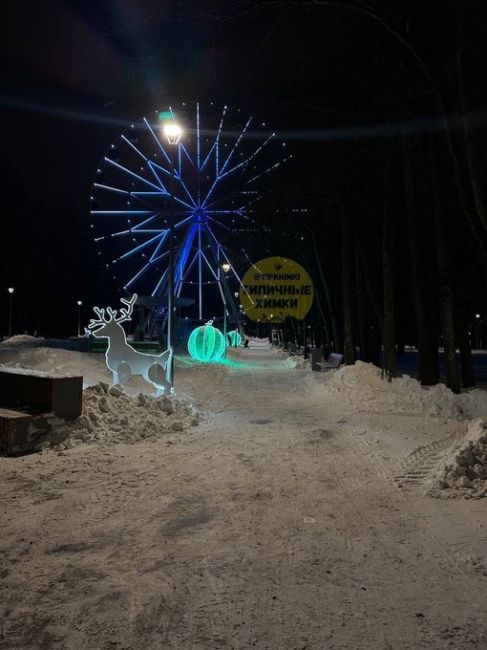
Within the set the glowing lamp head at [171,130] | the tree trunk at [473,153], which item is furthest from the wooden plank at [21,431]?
the glowing lamp head at [171,130]

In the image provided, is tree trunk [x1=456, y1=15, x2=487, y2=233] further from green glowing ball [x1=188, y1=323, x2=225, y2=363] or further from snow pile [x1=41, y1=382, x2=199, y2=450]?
green glowing ball [x1=188, y1=323, x2=225, y2=363]

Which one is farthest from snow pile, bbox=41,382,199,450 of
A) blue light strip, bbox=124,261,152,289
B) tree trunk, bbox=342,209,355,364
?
blue light strip, bbox=124,261,152,289

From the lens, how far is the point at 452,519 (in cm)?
544

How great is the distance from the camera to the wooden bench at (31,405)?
321 inches

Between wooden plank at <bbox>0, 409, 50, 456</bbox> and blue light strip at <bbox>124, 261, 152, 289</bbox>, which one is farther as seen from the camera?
blue light strip at <bbox>124, 261, 152, 289</bbox>

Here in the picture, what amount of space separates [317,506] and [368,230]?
62.8 ft

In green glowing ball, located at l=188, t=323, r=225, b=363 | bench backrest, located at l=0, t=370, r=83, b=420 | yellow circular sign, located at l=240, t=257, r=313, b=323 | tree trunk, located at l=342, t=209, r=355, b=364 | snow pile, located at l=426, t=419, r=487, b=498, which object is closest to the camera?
snow pile, located at l=426, t=419, r=487, b=498

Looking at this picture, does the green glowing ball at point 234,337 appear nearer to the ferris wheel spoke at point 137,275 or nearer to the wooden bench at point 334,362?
the ferris wheel spoke at point 137,275

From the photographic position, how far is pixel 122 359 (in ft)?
44.4

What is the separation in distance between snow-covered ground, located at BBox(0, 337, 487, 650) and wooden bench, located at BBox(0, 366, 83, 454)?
0.86 feet

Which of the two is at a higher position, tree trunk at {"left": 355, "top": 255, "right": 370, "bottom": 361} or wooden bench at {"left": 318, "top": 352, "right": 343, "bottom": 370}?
tree trunk at {"left": 355, "top": 255, "right": 370, "bottom": 361}

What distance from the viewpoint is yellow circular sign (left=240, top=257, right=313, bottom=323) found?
36812 mm

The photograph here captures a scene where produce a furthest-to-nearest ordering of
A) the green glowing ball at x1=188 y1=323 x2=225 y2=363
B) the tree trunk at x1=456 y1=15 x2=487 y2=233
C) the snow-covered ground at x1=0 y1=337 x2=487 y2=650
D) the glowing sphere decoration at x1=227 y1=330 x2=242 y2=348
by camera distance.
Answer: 1. the glowing sphere decoration at x1=227 y1=330 x2=242 y2=348
2. the green glowing ball at x1=188 y1=323 x2=225 y2=363
3. the tree trunk at x1=456 y1=15 x2=487 y2=233
4. the snow-covered ground at x1=0 y1=337 x2=487 y2=650

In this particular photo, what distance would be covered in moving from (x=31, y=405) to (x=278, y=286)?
A: 3162cm
